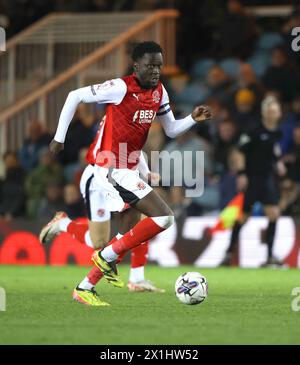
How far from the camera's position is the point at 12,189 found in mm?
16344

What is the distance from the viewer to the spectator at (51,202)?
51.6ft

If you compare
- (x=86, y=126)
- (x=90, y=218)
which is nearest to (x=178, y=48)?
(x=86, y=126)

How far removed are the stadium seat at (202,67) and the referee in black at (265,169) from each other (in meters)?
3.95

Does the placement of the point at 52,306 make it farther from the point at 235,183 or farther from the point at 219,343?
the point at 235,183

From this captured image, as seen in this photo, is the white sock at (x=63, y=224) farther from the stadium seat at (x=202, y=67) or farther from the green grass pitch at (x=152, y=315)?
the stadium seat at (x=202, y=67)

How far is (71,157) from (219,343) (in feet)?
34.7

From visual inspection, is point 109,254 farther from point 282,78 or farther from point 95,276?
point 282,78

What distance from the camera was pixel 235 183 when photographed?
48.7ft

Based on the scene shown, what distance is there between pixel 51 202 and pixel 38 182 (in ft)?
1.66

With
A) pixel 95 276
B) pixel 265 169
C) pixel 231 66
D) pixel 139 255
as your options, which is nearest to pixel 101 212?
pixel 139 255

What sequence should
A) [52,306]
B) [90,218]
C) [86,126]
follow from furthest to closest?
[86,126] < [90,218] < [52,306]

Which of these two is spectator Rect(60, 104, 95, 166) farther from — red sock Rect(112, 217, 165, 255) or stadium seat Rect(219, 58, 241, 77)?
red sock Rect(112, 217, 165, 255)

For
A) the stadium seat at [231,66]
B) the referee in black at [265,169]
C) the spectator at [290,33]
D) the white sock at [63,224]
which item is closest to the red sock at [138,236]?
the white sock at [63,224]

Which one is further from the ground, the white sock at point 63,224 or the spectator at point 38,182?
the spectator at point 38,182
